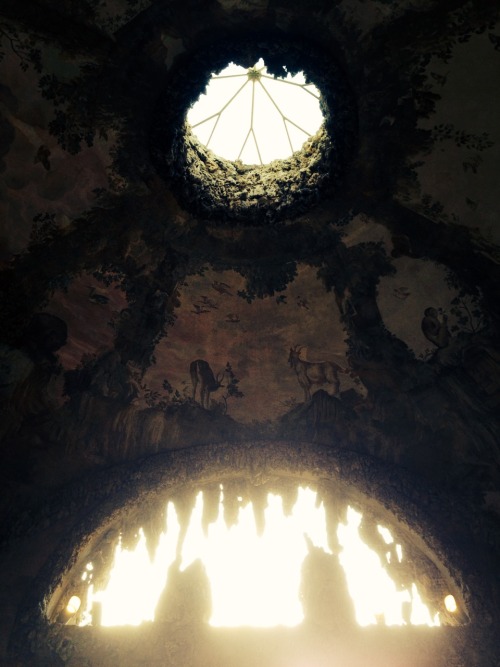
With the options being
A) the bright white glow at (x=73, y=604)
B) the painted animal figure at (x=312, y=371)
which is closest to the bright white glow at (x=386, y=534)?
the painted animal figure at (x=312, y=371)

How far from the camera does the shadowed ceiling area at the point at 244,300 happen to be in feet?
18.9

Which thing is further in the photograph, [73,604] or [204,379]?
[204,379]

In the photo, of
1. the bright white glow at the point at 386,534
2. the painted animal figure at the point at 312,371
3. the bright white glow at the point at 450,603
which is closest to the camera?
the bright white glow at the point at 450,603

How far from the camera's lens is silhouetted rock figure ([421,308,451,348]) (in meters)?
7.53

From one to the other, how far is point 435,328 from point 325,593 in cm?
417

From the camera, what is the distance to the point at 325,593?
Result: 6.79 meters

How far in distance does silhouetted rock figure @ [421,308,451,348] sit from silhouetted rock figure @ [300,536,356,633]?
141 inches

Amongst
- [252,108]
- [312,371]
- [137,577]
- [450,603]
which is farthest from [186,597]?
[252,108]

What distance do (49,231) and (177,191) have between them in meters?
1.94

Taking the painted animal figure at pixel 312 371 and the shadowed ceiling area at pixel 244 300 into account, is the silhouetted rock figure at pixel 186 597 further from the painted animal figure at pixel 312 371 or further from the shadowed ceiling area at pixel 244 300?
the painted animal figure at pixel 312 371

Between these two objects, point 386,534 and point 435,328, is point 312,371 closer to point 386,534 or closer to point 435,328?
point 435,328

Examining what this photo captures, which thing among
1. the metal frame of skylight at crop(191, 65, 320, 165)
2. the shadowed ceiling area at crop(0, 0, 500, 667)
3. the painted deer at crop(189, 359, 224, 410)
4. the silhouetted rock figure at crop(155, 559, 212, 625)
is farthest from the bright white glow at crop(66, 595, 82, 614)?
the metal frame of skylight at crop(191, 65, 320, 165)

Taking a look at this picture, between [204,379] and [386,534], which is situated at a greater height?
[204,379]

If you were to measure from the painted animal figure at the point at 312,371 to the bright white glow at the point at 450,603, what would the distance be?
3.31m
